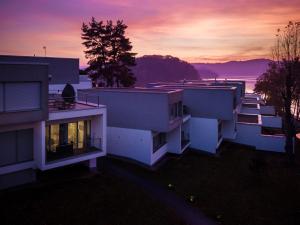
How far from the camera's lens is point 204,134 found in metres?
34.9

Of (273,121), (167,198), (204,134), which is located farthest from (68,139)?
(273,121)

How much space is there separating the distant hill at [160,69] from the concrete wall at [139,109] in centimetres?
11383

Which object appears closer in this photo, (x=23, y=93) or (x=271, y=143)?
(x=23, y=93)

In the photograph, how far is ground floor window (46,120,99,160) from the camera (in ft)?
68.4

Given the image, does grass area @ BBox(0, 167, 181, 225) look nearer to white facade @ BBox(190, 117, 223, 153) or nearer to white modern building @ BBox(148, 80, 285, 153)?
white facade @ BBox(190, 117, 223, 153)

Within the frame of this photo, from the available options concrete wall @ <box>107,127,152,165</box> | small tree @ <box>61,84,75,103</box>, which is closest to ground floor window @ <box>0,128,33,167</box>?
small tree @ <box>61,84,75,103</box>

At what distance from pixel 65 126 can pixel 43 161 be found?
11.3 ft

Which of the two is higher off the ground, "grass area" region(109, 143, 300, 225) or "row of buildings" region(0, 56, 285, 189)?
"row of buildings" region(0, 56, 285, 189)

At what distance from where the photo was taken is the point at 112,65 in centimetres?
5650

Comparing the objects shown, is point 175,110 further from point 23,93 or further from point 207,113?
point 23,93

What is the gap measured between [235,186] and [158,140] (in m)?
8.59

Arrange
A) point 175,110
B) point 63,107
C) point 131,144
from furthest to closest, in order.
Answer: point 175,110 → point 131,144 → point 63,107

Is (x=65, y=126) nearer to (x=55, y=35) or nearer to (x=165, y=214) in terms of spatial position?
(x=165, y=214)

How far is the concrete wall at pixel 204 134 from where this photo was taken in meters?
34.5
